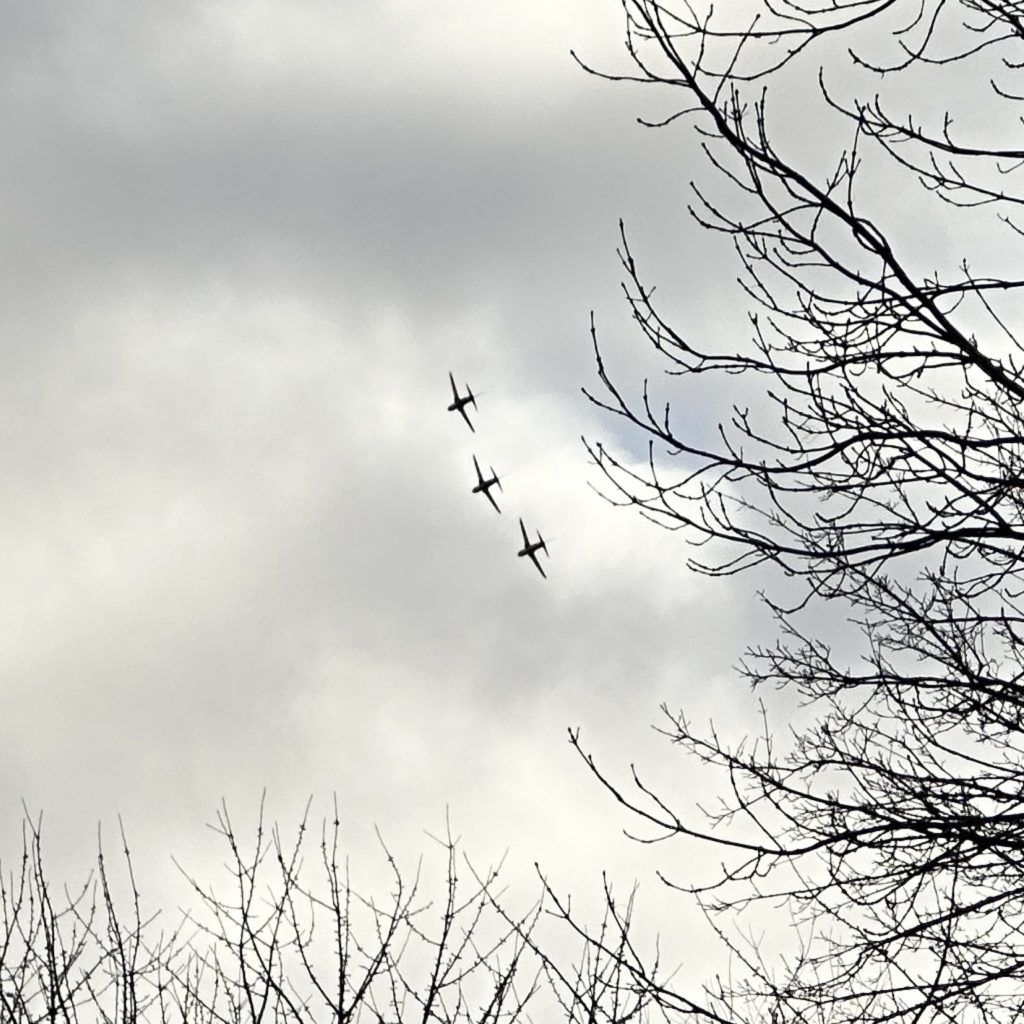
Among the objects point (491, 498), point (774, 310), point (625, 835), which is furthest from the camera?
point (491, 498)

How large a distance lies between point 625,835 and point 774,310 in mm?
2283

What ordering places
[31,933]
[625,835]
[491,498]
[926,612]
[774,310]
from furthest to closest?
[491,498] < [31,933] < [926,612] < [625,835] < [774,310]

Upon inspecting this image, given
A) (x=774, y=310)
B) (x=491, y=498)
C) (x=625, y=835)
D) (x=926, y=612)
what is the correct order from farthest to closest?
(x=491, y=498) < (x=926, y=612) < (x=625, y=835) < (x=774, y=310)

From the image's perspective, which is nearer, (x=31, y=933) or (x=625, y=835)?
(x=625, y=835)

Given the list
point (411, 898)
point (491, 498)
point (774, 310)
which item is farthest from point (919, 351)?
point (491, 498)

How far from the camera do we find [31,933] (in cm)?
716

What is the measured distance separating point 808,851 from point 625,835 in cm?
77

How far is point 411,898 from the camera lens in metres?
7.30

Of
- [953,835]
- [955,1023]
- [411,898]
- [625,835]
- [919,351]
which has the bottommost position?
[955,1023]

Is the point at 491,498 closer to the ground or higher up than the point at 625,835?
higher up

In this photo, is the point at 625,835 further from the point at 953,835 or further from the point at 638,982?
the point at 953,835

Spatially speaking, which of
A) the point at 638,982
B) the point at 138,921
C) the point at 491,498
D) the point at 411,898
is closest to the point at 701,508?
the point at 638,982

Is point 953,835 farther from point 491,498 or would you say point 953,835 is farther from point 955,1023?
point 491,498

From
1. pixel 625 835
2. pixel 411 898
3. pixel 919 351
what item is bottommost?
pixel 625 835
